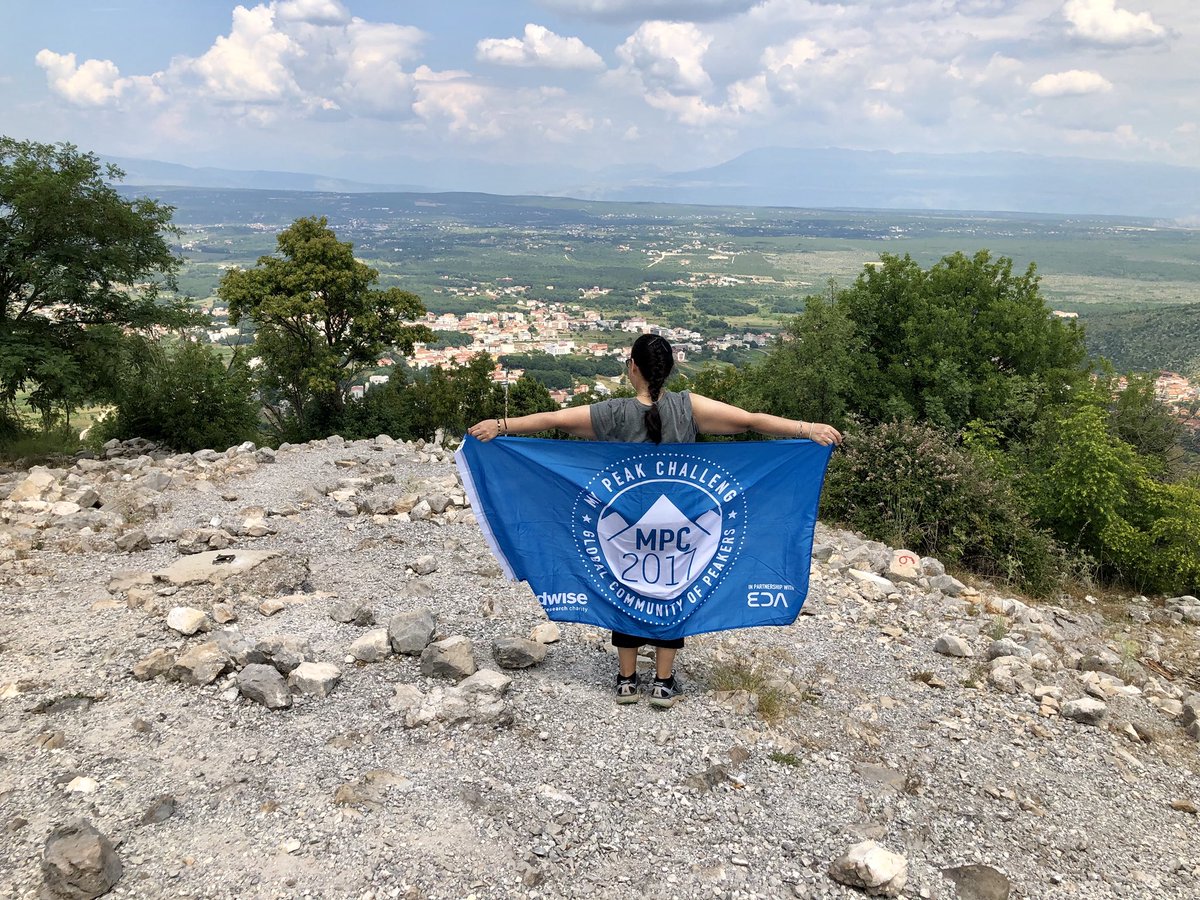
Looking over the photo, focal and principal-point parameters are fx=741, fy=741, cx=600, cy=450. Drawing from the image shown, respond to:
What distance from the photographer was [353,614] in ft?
22.8

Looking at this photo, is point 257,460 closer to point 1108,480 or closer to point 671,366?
point 671,366

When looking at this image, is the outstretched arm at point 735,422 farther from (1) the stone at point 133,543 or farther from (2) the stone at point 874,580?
(1) the stone at point 133,543

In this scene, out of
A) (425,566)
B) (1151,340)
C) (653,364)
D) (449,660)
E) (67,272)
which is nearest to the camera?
(653,364)

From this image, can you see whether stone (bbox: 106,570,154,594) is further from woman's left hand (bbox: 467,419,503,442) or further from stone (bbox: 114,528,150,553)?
woman's left hand (bbox: 467,419,503,442)

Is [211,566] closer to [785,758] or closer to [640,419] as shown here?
[640,419]

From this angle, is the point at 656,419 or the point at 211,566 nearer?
the point at 656,419

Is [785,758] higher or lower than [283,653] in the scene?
lower

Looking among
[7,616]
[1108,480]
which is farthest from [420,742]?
[1108,480]

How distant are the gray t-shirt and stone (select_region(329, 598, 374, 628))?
3.27 metres

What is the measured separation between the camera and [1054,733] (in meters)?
5.82

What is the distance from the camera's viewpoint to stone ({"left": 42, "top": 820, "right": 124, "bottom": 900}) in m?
3.62

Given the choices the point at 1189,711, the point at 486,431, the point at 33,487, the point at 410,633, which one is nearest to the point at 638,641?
the point at 486,431

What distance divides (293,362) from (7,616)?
2063 cm

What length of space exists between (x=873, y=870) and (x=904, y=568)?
6.33 meters
